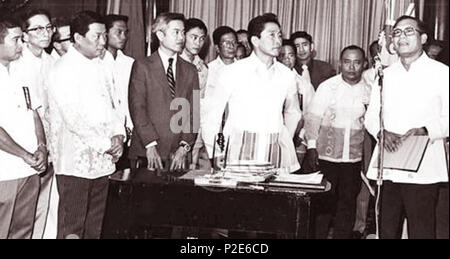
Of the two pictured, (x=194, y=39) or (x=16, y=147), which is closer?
(x=16, y=147)

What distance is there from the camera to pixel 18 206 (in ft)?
8.38

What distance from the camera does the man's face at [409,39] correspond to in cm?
231

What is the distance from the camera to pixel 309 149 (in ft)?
9.62

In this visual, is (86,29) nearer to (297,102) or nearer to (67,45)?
(67,45)

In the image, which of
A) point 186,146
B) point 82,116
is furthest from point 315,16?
point 82,116

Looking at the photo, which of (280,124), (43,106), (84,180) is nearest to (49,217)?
(84,180)

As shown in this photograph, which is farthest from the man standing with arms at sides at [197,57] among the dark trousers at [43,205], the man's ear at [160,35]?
the dark trousers at [43,205]

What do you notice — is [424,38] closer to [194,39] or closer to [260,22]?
[260,22]

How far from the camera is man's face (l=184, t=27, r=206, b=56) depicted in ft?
9.48

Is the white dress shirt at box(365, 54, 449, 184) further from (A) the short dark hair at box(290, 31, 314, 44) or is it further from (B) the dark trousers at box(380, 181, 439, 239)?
(A) the short dark hair at box(290, 31, 314, 44)

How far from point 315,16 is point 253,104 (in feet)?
1.39

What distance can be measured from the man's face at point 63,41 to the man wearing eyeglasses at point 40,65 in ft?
0.23

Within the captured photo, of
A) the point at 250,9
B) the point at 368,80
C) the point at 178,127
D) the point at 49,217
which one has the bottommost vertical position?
the point at 49,217

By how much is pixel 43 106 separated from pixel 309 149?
42.6 inches
